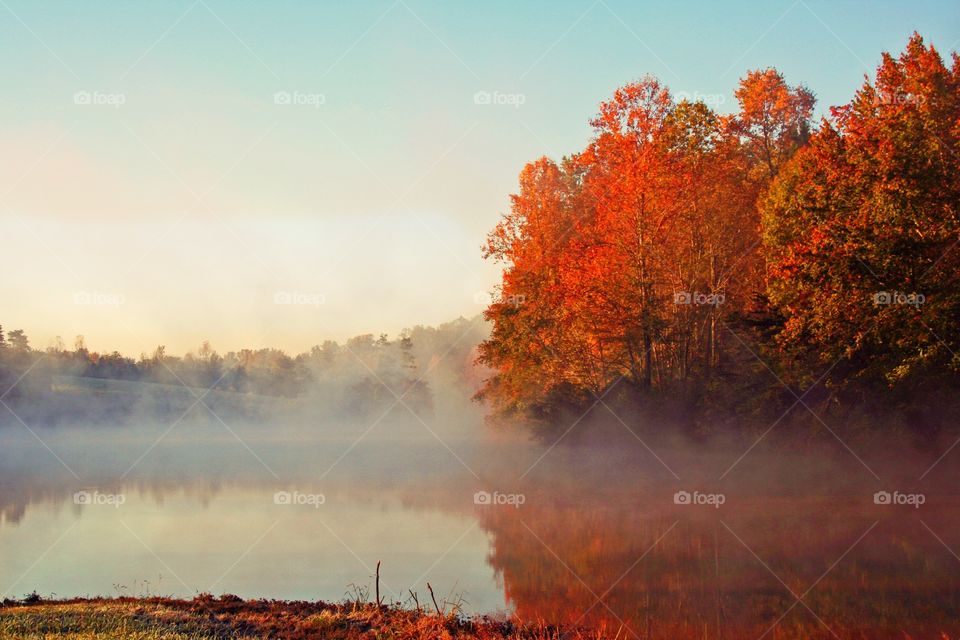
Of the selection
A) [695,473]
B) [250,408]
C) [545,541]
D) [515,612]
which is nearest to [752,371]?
[695,473]

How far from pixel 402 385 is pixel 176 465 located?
245 feet

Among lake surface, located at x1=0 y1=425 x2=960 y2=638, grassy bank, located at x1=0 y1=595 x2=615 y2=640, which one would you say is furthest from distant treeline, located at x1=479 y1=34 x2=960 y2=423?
grassy bank, located at x1=0 y1=595 x2=615 y2=640

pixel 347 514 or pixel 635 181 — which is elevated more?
pixel 635 181

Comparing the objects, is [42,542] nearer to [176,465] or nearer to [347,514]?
[347,514]

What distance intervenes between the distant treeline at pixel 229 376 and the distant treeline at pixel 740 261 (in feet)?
203

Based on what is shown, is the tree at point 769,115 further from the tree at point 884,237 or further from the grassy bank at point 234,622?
the grassy bank at point 234,622

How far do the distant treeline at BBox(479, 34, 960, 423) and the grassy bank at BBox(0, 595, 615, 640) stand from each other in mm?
20895

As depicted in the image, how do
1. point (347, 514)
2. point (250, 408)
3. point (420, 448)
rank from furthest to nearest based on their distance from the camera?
point (250, 408)
point (420, 448)
point (347, 514)

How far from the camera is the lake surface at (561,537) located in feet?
47.7

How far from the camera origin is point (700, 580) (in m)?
16.2

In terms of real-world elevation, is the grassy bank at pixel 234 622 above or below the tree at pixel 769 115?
below

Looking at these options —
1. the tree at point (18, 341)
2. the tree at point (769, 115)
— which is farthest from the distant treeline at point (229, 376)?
the tree at point (769, 115)

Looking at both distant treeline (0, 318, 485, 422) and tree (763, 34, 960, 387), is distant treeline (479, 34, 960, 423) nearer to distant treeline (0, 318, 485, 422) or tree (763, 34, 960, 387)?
tree (763, 34, 960, 387)

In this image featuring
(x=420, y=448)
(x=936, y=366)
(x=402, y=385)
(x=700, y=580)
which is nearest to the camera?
(x=700, y=580)
